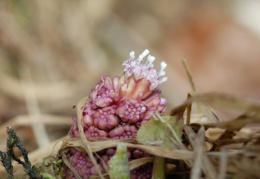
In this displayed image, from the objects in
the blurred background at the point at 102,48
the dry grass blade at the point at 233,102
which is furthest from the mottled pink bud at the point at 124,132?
the blurred background at the point at 102,48

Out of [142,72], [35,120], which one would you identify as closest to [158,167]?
[142,72]

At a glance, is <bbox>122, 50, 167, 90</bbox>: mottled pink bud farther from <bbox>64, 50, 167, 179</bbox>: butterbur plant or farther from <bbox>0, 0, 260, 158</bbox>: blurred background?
<bbox>0, 0, 260, 158</bbox>: blurred background

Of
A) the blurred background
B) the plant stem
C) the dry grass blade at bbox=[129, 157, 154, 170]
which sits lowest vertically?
the plant stem

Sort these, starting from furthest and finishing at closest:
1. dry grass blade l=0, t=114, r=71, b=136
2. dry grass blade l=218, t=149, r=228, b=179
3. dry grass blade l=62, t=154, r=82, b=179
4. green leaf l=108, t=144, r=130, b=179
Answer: dry grass blade l=0, t=114, r=71, b=136
dry grass blade l=62, t=154, r=82, b=179
green leaf l=108, t=144, r=130, b=179
dry grass blade l=218, t=149, r=228, b=179

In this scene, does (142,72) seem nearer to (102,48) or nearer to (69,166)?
(69,166)

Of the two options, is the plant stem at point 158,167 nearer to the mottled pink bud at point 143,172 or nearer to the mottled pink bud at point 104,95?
the mottled pink bud at point 143,172

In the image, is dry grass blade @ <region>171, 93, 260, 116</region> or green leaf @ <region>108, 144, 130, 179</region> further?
green leaf @ <region>108, 144, 130, 179</region>

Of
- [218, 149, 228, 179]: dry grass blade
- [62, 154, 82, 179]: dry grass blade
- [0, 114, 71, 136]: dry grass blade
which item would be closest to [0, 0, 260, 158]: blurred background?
[0, 114, 71, 136]: dry grass blade
